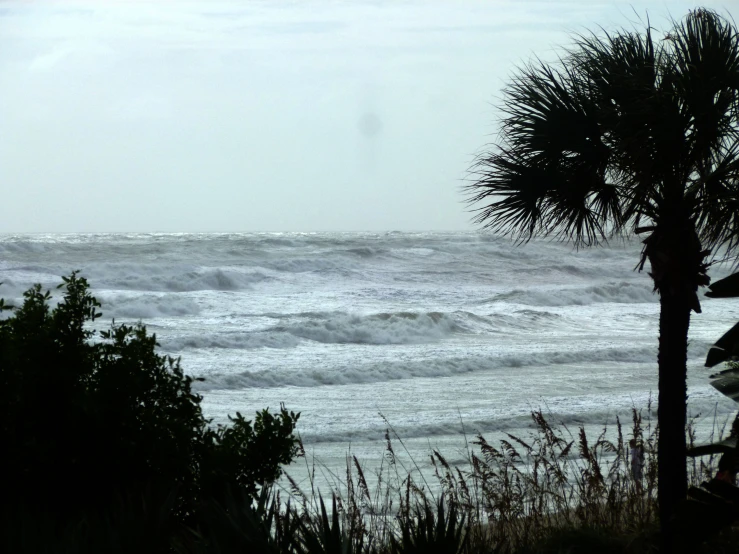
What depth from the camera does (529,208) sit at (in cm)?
535

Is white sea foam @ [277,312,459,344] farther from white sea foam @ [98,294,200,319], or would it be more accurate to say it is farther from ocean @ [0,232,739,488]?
white sea foam @ [98,294,200,319]

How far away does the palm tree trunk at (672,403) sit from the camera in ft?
16.3

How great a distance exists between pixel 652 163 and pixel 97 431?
10.7 feet

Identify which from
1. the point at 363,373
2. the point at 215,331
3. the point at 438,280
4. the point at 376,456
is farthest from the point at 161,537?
the point at 438,280

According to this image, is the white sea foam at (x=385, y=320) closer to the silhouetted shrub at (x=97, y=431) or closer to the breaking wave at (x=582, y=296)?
the breaking wave at (x=582, y=296)

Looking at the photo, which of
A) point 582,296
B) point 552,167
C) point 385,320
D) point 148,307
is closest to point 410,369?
point 385,320

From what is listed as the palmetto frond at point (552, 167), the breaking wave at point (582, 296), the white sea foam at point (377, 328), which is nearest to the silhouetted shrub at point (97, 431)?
the palmetto frond at point (552, 167)

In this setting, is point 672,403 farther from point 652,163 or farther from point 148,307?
point 148,307

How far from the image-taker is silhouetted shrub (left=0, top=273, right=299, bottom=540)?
3.63 meters

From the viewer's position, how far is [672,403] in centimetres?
499

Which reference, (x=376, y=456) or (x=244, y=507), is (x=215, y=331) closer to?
(x=376, y=456)

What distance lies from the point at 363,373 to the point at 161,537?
11794mm

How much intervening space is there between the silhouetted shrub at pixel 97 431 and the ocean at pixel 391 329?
3749 mm

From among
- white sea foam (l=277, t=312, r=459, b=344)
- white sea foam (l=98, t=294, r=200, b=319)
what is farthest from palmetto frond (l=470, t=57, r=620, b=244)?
white sea foam (l=98, t=294, r=200, b=319)
